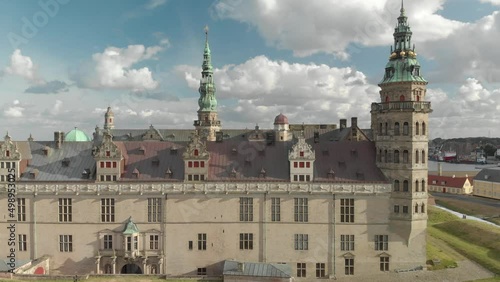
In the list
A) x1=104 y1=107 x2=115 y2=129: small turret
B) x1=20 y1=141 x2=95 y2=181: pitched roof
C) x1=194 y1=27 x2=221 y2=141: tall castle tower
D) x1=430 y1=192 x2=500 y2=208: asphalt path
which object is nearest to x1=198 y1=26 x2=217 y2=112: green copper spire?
x1=194 y1=27 x2=221 y2=141: tall castle tower

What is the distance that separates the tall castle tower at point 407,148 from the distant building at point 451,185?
88.4m

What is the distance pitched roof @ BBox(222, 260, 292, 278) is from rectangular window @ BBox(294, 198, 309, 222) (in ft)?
20.2

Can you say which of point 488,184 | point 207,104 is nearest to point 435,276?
point 207,104

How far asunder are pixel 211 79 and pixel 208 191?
2497 inches

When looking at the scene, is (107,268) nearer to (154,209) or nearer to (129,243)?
(129,243)

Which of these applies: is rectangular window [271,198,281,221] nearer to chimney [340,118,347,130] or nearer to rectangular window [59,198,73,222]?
rectangular window [59,198,73,222]

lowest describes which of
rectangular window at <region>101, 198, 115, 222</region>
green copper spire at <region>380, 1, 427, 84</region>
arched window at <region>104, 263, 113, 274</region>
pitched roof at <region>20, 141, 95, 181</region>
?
arched window at <region>104, 263, 113, 274</region>

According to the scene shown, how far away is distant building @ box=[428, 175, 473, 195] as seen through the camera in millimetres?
130500

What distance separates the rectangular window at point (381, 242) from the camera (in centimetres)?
5359

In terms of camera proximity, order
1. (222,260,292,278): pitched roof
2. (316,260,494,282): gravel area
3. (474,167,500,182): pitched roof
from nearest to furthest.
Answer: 1. (222,260,292,278): pitched roof
2. (316,260,494,282): gravel area
3. (474,167,500,182): pitched roof

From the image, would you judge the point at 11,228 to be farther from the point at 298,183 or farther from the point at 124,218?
the point at 298,183

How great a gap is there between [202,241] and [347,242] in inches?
735

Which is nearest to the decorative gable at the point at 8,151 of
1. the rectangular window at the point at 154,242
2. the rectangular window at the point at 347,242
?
the rectangular window at the point at 154,242

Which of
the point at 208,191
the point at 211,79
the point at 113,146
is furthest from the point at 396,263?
the point at 211,79
